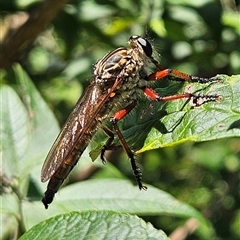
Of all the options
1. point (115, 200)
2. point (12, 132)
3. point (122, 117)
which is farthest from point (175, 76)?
point (12, 132)

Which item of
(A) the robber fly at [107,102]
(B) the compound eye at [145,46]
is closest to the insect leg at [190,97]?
(A) the robber fly at [107,102]

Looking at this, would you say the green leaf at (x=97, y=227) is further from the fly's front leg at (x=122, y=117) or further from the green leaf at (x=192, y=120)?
the fly's front leg at (x=122, y=117)

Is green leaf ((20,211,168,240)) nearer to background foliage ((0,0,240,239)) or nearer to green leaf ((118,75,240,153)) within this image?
green leaf ((118,75,240,153))

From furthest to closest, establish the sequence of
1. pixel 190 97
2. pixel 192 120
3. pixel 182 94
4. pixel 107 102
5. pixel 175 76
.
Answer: pixel 107 102 → pixel 175 76 → pixel 182 94 → pixel 190 97 → pixel 192 120

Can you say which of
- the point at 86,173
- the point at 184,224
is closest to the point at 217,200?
the point at 184,224

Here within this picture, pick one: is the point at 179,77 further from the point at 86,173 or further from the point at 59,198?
the point at 86,173

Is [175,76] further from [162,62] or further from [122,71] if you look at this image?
[162,62]
